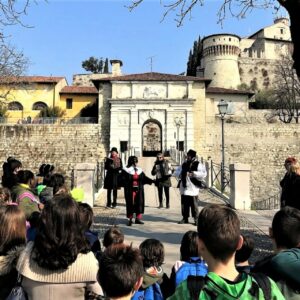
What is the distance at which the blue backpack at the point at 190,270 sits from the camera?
318 centimetres

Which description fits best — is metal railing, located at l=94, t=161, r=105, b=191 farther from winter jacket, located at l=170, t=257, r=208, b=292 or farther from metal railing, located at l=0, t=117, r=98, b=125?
metal railing, located at l=0, t=117, r=98, b=125

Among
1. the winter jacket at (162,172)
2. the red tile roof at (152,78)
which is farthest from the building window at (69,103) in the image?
the winter jacket at (162,172)

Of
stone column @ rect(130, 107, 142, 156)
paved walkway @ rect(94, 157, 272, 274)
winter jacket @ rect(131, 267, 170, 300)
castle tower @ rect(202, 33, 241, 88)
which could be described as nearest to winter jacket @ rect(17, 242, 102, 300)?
winter jacket @ rect(131, 267, 170, 300)

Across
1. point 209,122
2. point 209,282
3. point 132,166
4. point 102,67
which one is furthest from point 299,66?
point 102,67

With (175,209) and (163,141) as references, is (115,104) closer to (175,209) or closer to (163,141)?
(163,141)

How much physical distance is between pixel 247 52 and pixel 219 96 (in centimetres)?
3757

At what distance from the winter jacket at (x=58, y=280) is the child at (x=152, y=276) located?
74 centimetres

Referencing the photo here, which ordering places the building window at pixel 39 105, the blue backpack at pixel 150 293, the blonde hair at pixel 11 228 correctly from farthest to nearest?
the building window at pixel 39 105, the blue backpack at pixel 150 293, the blonde hair at pixel 11 228

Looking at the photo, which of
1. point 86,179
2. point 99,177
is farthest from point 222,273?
point 99,177

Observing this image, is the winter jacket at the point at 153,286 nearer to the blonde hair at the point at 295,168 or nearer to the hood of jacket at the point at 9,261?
the hood of jacket at the point at 9,261

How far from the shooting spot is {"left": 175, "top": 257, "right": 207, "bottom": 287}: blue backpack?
10.4 feet

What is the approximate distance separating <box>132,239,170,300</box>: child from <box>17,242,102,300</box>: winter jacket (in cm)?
74

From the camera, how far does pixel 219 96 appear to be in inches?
1623

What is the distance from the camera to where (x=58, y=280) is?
2396 millimetres
